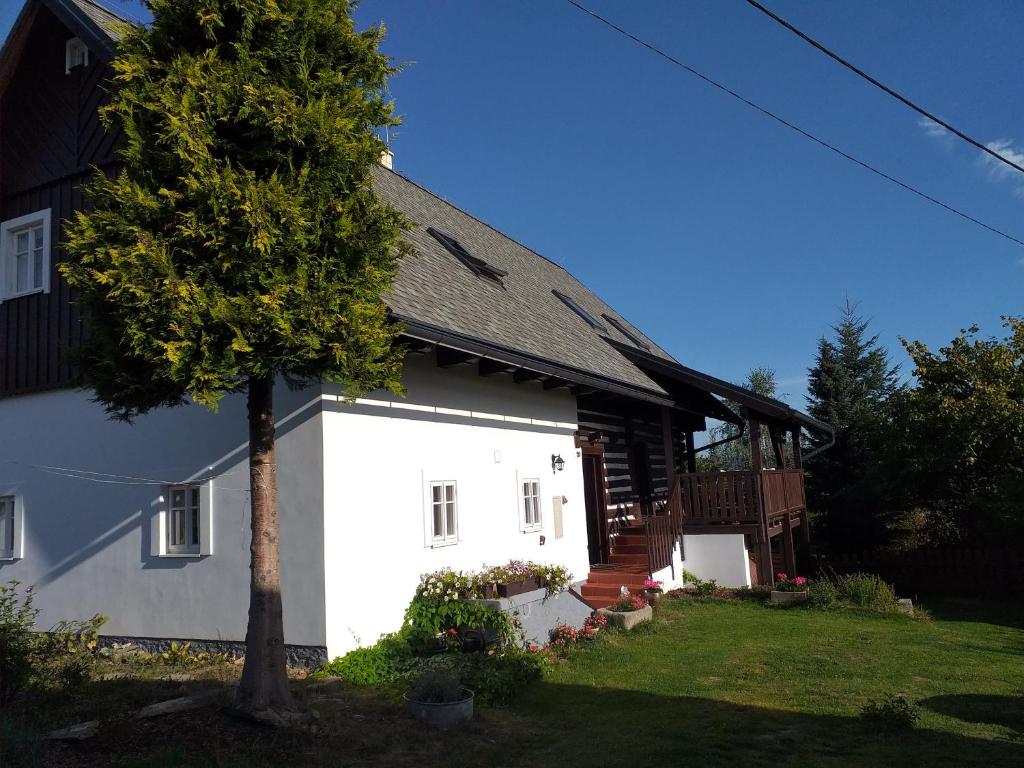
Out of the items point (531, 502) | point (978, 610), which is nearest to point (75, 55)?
point (531, 502)

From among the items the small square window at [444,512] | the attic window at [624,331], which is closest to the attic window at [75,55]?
the small square window at [444,512]

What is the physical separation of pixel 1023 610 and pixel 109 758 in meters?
15.4

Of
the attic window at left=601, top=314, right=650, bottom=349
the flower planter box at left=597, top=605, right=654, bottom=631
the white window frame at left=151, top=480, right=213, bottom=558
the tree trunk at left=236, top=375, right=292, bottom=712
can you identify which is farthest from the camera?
the attic window at left=601, top=314, right=650, bottom=349

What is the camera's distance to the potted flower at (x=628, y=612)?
11.3 meters

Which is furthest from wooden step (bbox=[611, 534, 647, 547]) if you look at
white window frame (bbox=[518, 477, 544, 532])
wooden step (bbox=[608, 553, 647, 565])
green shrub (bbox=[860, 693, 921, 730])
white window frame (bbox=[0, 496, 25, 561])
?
white window frame (bbox=[0, 496, 25, 561])

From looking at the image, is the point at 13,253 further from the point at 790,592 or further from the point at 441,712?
the point at 790,592

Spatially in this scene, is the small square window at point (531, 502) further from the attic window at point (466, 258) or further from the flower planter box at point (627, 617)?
the attic window at point (466, 258)

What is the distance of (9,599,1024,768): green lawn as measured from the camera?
5727 mm

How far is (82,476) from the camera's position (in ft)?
32.5

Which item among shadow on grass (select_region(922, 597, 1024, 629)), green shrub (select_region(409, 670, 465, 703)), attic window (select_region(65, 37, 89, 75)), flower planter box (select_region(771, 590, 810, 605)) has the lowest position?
shadow on grass (select_region(922, 597, 1024, 629))

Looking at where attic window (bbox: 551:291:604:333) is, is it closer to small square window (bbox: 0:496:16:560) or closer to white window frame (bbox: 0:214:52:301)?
white window frame (bbox: 0:214:52:301)

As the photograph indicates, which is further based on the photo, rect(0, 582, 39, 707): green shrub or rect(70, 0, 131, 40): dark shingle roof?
rect(70, 0, 131, 40): dark shingle roof

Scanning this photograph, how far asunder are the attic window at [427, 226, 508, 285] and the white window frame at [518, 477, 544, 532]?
13.7 feet

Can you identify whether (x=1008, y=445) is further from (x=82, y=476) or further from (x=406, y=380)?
(x=82, y=476)
